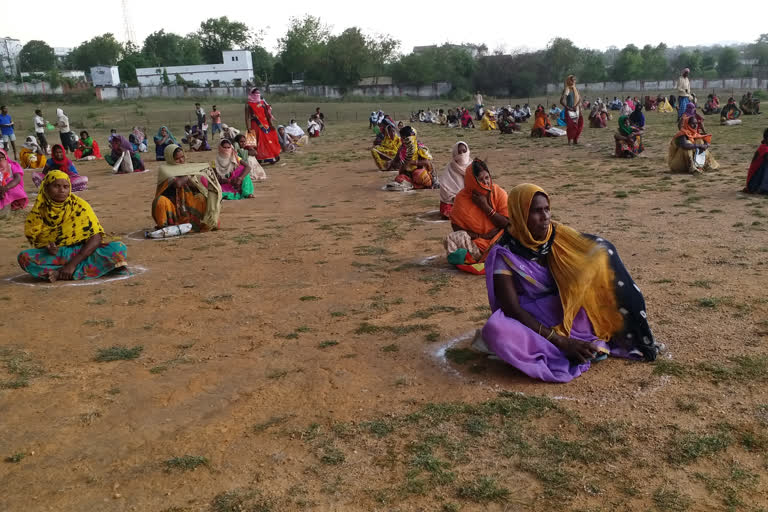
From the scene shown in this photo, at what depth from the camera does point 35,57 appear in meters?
105

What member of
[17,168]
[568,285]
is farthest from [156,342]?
[17,168]

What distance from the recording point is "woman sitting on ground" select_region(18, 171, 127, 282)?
265 inches

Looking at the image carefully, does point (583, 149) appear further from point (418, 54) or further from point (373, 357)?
point (418, 54)

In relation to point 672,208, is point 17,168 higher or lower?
higher

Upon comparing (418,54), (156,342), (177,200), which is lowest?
(156,342)

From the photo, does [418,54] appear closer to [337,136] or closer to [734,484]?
[337,136]

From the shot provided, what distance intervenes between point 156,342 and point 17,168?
819cm

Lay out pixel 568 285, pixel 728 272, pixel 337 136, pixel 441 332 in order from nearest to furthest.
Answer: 1. pixel 568 285
2. pixel 441 332
3. pixel 728 272
4. pixel 337 136

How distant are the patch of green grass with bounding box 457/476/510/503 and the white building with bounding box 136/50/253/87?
83.2 meters

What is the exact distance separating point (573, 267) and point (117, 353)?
11.1ft

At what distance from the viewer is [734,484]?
114 inches

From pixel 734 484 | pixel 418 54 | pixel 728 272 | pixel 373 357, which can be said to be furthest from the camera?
pixel 418 54

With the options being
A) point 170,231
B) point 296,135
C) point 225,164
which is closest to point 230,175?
point 225,164

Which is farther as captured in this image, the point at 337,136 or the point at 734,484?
the point at 337,136
